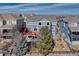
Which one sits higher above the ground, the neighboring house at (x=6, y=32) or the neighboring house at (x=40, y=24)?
the neighboring house at (x=40, y=24)

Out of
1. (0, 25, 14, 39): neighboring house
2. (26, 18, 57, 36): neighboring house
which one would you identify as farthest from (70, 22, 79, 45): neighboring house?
(0, 25, 14, 39): neighboring house

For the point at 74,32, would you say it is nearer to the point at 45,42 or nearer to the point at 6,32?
the point at 45,42

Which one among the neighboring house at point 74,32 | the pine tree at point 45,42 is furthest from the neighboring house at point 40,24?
the neighboring house at point 74,32

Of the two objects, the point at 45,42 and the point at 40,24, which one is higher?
the point at 40,24

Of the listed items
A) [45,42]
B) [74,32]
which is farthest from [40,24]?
[74,32]

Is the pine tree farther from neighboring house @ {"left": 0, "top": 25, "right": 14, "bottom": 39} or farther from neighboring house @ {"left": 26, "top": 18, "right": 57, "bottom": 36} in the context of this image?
neighboring house @ {"left": 0, "top": 25, "right": 14, "bottom": 39}

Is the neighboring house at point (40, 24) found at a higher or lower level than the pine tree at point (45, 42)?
higher

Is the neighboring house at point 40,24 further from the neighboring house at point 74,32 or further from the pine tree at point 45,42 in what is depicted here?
the neighboring house at point 74,32

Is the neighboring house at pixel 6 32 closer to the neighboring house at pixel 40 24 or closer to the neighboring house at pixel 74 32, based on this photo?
the neighboring house at pixel 40 24

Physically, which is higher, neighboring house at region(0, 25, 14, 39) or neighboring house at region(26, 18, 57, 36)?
neighboring house at region(26, 18, 57, 36)

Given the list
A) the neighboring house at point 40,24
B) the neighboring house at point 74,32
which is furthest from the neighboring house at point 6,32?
the neighboring house at point 74,32

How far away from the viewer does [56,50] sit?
2.88m

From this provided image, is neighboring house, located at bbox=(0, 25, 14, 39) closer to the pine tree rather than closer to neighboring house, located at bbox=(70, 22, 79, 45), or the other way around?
the pine tree

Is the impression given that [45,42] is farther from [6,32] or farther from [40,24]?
[6,32]
